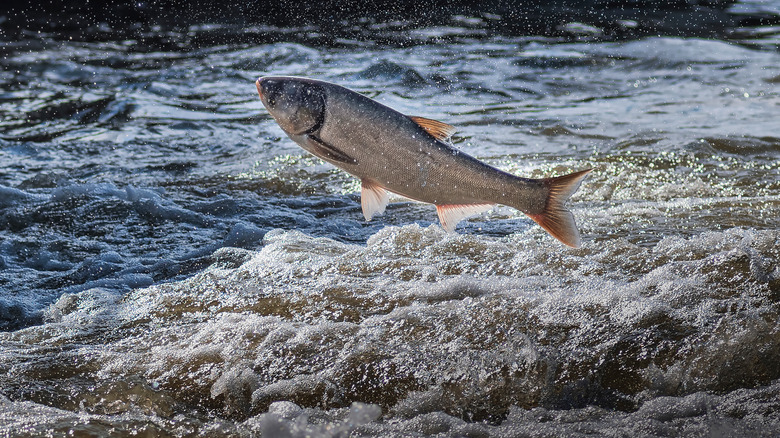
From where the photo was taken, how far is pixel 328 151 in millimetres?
2703

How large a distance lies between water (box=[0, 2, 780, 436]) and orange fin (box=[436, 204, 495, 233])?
0.56m

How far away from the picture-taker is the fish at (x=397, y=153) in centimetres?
268

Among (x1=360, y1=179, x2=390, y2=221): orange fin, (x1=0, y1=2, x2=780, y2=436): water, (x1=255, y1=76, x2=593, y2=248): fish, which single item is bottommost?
(x1=0, y1=2, x2=780, y2=436): water

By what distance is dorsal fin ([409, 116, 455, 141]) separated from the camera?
2.70 meters

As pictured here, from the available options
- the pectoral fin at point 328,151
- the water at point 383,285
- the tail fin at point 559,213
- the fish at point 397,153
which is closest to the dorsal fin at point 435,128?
the fish at point 397,153

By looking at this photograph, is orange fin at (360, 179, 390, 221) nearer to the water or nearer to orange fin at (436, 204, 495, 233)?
orange fin at (436, 204, 495, 233)

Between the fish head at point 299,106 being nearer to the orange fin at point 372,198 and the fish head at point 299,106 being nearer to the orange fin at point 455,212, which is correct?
the orange fin at point 372,198

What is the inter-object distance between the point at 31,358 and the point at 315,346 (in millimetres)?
1200

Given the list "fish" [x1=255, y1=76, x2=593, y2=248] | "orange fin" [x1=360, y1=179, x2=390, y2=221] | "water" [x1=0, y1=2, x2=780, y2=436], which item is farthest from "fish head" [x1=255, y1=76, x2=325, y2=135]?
"water" [x1=0, y1=2, x2=780, y2=436]

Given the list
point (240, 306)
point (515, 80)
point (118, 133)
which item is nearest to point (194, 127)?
point (118, 133)

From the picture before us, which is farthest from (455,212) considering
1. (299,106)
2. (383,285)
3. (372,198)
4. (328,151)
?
(383,285)

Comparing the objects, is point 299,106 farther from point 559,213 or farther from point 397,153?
point 559,213

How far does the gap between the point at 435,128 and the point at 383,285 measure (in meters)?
1.18

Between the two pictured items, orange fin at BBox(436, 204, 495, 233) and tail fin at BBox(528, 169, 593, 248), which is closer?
tail fin at BBox(528, 169, 593, 248)
